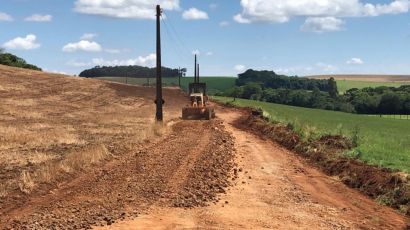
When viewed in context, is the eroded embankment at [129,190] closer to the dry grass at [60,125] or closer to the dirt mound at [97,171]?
the dirt mound at [97,171]

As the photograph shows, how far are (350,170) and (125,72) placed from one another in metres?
107

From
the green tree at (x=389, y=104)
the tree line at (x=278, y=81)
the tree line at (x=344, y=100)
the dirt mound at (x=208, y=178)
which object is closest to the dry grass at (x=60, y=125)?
the dirt mound at (x=208, y=178)

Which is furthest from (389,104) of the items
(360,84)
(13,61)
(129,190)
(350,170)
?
(129,190)

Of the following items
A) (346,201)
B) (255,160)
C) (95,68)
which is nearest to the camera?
(346,201)

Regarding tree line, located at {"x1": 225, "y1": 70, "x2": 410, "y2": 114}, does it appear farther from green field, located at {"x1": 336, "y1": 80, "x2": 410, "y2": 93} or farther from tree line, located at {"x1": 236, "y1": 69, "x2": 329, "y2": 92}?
green field, located at {"x1": 336, "y1": 80, "x2": 410, "y2": 93}

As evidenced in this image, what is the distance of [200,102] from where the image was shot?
4325cm

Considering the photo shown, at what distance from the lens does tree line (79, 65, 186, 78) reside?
5005 inches

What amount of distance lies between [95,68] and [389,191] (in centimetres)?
14235

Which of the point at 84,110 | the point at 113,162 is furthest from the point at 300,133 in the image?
the point at 84,110

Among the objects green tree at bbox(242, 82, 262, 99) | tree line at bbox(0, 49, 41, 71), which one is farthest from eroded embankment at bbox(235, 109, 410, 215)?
green tree at bbox(242, 82, 262, 99)

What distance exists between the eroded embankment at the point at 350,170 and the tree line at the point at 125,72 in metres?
94.3

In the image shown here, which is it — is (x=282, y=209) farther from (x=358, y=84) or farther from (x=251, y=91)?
(x=358, y=84)

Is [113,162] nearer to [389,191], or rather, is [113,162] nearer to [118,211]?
[118,211]

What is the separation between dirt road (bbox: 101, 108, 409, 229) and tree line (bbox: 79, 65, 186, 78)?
102 m
